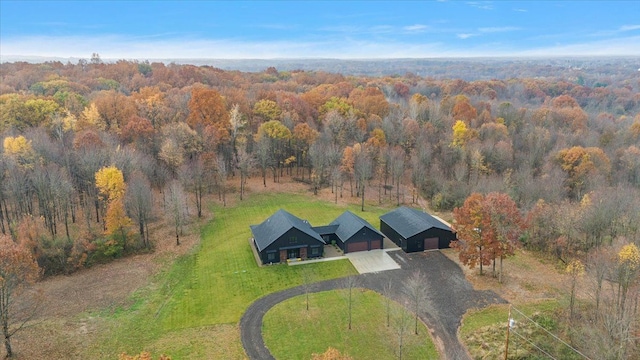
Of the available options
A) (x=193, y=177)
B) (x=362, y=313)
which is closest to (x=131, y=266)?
(x=193, y=177)

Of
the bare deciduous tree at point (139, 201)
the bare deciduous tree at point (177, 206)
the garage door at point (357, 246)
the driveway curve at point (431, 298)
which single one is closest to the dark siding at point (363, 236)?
the garage door at point (357, 246)

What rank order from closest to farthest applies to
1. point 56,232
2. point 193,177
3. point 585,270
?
point 585,270 → point 56,232 → point 193,177

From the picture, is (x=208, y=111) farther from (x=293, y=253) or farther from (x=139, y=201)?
(x=293, y=253)

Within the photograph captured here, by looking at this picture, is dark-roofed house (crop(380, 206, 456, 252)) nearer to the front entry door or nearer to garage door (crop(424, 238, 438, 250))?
garage door (crop(424, 238, 438, 250))

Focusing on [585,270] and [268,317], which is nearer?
[268,317]

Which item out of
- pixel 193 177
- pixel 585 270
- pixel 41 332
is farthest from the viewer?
pixel 193 177

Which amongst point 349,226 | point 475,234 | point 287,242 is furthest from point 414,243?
point 287,242

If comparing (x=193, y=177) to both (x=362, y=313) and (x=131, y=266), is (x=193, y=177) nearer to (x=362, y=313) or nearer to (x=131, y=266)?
(x=131, y=266)
